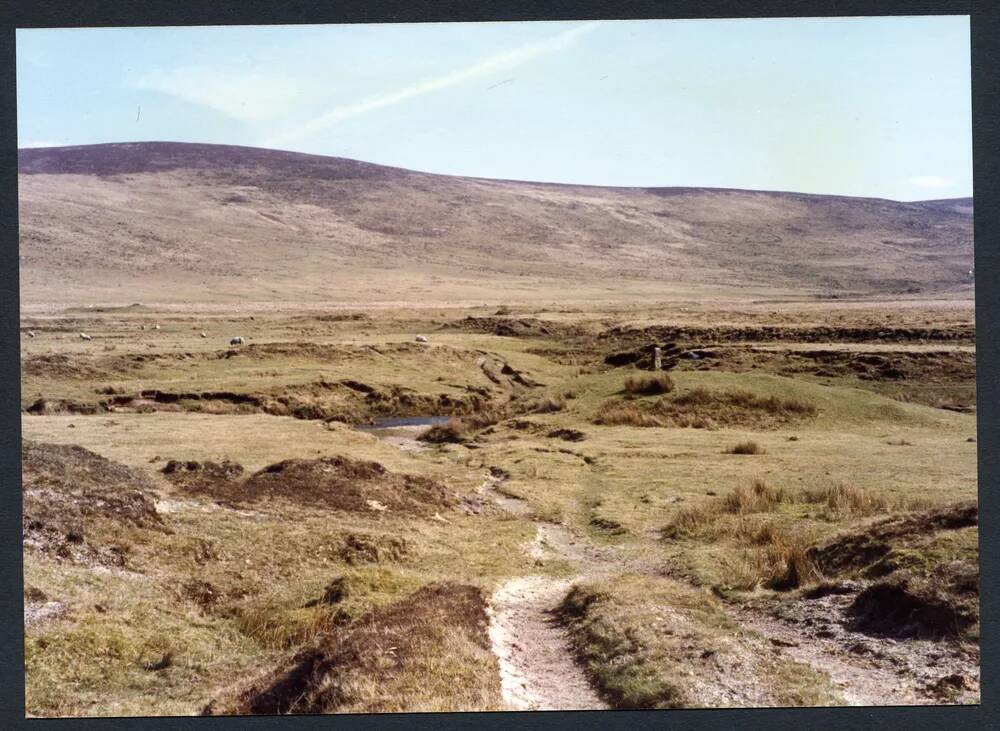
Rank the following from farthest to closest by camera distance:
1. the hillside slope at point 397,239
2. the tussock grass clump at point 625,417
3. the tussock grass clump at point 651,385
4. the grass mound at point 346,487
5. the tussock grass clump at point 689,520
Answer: the hillside slope at point 397,239 < the tussock grass clump at point 651,385 < the tussock grass clump at point 625,417 < the grass mound at point 346,487 < the tussock grass clump at point 689,520

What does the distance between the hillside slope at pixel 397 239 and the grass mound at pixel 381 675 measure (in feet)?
311

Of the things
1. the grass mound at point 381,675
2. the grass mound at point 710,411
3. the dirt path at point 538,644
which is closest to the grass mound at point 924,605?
the dirt path at point 538,644

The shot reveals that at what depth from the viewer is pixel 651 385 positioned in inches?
1540

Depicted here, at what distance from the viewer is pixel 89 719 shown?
10672 mm

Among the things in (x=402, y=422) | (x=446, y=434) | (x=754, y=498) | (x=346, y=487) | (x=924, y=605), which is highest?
(x=924, y=605)

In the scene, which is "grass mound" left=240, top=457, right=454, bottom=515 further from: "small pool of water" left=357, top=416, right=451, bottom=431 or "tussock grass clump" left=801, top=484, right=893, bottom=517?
"small pool of water" left=357, top=416, right=451, bottom=431

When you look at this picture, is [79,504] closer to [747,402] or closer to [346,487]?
[346,487]

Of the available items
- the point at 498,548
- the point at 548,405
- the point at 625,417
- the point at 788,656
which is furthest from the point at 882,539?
the point at 548,405

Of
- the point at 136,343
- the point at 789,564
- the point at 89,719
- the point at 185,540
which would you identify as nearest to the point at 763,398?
the point at 789,564

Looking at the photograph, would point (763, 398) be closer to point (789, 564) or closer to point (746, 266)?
point (789, 564)

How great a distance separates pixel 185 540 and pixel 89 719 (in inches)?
235

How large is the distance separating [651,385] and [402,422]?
1215cm

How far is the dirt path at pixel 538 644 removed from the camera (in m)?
11.4

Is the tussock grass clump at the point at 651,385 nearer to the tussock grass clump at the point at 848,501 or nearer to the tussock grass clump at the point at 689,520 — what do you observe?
the tussock grass clump at the point at 848,501
